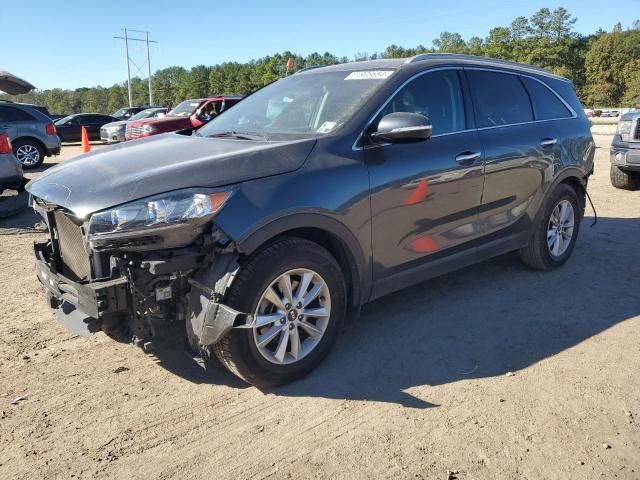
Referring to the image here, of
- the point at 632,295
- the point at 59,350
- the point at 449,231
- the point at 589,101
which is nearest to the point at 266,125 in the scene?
the point at 449,231

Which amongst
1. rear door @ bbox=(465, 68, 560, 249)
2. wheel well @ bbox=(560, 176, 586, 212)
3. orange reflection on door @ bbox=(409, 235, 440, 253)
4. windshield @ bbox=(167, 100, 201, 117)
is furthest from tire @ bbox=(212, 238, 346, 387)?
windshield @ bbox=(167, 100, 201, 117)

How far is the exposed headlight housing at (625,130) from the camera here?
8.91 metres

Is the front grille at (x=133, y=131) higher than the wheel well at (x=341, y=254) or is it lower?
higher

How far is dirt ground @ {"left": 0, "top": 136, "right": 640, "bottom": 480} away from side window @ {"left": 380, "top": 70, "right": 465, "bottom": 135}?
1443mm

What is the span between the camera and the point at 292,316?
309 centimetres

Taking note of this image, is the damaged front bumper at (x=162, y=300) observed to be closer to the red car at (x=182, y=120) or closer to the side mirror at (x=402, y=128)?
the side mirror at (x=402, y=128)

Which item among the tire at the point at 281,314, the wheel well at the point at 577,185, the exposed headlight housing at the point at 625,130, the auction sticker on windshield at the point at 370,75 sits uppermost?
the auction sticker on windshield at the point at 370,75

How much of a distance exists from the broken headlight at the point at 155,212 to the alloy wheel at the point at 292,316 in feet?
1.91

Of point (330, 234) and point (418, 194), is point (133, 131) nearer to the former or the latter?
point (418, 194)

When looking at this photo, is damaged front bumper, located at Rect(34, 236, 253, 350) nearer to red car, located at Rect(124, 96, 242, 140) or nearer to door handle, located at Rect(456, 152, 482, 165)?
door handle, located at Rect(456, 152, 482, 165)

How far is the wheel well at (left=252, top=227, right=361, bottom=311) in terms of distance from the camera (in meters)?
3.20

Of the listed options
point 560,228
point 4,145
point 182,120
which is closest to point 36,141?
point 182,120

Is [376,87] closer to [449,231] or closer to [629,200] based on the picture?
[449,231]

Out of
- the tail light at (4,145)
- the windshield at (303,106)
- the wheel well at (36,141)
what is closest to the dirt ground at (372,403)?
the windshield at (303,106)
